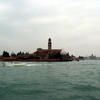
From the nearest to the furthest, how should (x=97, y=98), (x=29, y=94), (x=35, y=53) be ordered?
(x=97, y=98)
(x=29, y=94)
(x=35, y=53)

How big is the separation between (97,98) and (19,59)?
319 ft

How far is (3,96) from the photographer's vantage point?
12961 mm

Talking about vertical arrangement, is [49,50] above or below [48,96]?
above

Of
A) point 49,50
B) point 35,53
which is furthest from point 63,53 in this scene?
point 35,53

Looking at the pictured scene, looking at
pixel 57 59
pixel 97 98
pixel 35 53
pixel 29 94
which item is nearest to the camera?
pixel 97 98

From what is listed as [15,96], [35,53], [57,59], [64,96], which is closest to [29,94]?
[15,96]

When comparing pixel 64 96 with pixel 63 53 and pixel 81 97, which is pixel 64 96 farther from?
pixel 63 53

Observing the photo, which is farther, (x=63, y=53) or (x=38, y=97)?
(x=63, y=53)

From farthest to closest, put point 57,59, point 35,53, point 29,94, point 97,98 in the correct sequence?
point 35,53
point 57,59
point 29,94
point 97,98

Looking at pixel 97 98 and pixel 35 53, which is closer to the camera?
pixel 97 98

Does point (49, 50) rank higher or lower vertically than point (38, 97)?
higher

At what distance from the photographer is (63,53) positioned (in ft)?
374

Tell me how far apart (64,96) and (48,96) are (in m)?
1.05

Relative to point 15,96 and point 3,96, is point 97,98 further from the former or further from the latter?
point 3,96
